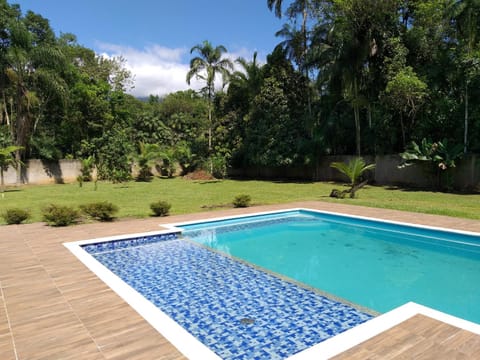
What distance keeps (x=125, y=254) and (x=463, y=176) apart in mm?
15525

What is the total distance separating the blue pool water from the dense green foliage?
10437 mm

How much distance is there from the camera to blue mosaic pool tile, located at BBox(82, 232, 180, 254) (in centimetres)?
679

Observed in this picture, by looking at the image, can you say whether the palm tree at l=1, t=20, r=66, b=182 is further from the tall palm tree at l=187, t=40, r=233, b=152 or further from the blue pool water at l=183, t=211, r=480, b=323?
the blue pool water at l=183, t=211, r=480, b=323

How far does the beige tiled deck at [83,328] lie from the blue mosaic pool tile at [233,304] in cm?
67

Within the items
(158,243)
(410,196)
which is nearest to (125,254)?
(158,243)

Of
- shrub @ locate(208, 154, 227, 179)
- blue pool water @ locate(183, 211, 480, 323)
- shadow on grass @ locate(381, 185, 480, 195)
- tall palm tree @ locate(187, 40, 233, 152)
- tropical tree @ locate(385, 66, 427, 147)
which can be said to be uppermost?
tall palm tree @ locate(187, 40, 233, 152)

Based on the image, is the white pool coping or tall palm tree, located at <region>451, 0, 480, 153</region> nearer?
the white pool coping

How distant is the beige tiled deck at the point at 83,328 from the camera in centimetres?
283

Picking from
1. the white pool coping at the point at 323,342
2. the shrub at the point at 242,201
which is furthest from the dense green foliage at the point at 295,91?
A: the white pool coping at the point at 323,342

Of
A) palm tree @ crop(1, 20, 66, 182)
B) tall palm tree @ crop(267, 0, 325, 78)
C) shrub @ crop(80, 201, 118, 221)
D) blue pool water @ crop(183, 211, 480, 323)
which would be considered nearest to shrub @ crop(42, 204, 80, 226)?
shrub @ crop(80, 201, 118, 221)

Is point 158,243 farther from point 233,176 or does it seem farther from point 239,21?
point 233,176

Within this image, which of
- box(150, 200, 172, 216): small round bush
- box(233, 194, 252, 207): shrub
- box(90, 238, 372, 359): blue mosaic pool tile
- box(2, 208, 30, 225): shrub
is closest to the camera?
box(90, 238, 372, 359): blue mosaic pool tile

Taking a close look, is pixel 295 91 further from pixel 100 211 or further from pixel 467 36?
pixel 100 211

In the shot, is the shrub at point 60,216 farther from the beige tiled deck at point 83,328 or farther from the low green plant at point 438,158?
the low green plant at point 438,158
